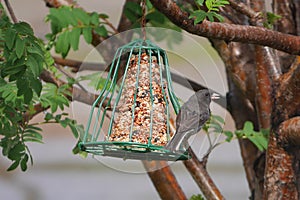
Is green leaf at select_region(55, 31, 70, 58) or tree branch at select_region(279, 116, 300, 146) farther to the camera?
green leaf at select_region(55, 31, 70, 58)

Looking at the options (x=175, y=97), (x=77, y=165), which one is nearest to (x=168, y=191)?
(x=175, y=97)

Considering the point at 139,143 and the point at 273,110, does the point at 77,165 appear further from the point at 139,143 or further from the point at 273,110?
the point at 139,143

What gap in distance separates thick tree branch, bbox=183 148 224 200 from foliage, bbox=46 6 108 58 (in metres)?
0.53

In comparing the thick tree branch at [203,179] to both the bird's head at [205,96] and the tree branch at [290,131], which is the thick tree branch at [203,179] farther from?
the bird's head at [205,96]

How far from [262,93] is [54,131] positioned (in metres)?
2.30

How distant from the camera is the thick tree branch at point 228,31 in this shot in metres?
1.45

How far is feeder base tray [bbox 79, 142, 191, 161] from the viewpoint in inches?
55.9

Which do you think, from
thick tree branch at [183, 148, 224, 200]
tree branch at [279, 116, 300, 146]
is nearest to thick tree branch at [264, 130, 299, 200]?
tree branch at [279, 116, 300, 146]

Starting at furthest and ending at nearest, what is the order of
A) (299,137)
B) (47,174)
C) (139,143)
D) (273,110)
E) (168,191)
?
(47,174)
(168,191)
(273,110)
(299,137)
(139,143)

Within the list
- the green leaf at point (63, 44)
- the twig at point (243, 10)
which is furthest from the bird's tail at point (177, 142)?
the green leaf at point (63, 44)

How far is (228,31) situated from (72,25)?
785 mm

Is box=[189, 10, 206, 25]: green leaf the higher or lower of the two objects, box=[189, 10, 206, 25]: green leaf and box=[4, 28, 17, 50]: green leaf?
the higher

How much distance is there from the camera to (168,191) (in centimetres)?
235

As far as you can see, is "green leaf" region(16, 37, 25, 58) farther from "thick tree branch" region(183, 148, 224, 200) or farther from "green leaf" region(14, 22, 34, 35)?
"thick tree branch" region(183, 148, 224, 200)
